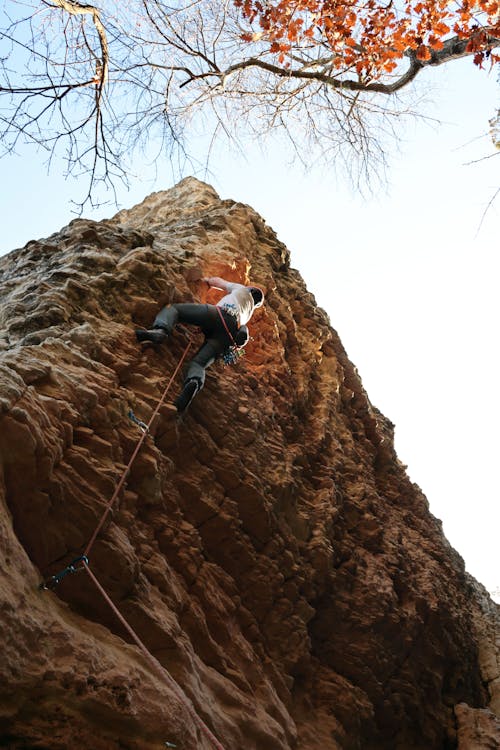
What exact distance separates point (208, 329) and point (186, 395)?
1.22 metres

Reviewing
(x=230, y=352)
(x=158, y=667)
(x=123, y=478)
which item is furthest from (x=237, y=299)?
(x=158, y=667)

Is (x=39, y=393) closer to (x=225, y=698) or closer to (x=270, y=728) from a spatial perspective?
(x=225, y=698)

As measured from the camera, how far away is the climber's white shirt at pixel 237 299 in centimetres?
652

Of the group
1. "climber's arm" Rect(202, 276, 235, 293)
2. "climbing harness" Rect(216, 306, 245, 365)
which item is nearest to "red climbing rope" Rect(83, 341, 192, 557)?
"climbing harness" Rect(216, 306, 245, 365)

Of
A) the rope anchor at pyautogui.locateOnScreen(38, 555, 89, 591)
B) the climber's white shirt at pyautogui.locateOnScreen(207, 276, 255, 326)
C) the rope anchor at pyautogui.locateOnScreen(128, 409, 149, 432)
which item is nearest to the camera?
the rope anchor at pyautogui.locateOnScreen(38, 555, 89, 591)

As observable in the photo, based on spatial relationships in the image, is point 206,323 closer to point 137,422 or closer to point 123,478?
point 137,422

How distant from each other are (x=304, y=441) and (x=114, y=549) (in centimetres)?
394

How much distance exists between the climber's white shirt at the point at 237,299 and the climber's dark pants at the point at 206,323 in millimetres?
183

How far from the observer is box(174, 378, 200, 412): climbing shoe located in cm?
528

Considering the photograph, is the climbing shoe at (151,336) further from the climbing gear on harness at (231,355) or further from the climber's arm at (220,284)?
the climber's arm at (220,284)

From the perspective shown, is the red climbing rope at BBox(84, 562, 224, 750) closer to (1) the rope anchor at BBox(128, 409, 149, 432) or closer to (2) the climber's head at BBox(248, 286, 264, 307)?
(1) the rope anchor at BBox(128, 409, 149, 432)

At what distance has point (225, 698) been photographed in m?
4.07

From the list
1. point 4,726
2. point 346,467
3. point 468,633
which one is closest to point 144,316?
point 346,467

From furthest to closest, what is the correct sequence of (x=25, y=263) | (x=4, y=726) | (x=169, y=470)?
(x=25, y=263) → (x=169, y=470) → (x=4, y=726)
